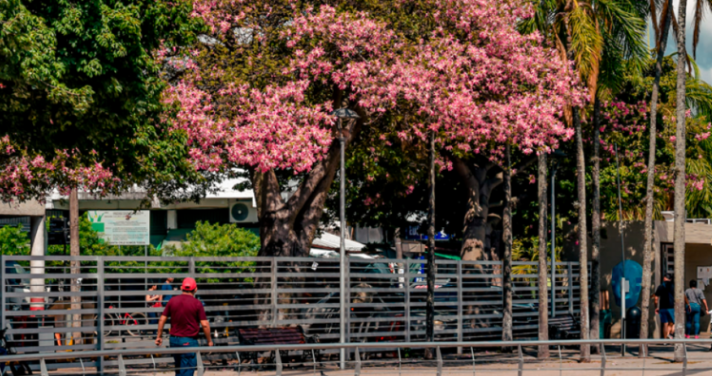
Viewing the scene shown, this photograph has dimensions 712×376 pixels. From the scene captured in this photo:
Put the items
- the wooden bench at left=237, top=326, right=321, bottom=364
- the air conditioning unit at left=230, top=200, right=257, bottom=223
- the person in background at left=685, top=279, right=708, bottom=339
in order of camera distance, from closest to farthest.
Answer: the wooden bench at left=237, top=326, right=321, bottom=364 < the person in background at left=685, top=279, right=708, bottom=339 < the air conditioning unit at left=230, top=200, right=257, bottom=223

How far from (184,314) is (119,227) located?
31.3 meters

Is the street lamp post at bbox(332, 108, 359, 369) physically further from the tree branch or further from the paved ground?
the tree branch

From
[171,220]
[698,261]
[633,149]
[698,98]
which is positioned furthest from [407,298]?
[171,220]

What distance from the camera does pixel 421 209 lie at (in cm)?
3312

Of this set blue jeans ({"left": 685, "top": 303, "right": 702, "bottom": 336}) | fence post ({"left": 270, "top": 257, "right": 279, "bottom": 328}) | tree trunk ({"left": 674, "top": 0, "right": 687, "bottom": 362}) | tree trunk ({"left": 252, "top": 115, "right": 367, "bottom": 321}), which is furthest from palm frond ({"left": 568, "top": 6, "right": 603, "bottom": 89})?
blue jeans ({"left": 685, "top": 303, "right": 702, "bottom": 336})

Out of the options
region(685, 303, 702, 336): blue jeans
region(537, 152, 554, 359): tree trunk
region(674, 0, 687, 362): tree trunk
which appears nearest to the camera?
region(537, 152, 554, 359): tree trunk

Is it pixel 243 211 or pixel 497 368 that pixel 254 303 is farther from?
pixel 243 211

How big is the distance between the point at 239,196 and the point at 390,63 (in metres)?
34.8

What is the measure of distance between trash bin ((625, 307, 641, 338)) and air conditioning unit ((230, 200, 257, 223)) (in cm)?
3019

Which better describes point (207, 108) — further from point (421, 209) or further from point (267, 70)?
point (421, 209)

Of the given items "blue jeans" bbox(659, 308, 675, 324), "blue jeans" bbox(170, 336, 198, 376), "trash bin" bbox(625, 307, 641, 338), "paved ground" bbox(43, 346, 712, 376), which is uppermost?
"blue jeans" bbox(170, 336, 198, 376)

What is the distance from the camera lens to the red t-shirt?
12.7 m

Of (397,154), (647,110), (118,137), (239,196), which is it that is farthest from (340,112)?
(239,196)

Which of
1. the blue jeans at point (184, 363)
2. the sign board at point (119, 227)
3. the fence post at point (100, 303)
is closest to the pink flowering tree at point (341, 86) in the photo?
the fence post at point (100, 303)
